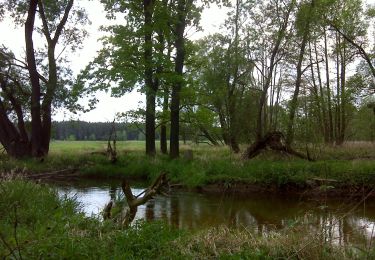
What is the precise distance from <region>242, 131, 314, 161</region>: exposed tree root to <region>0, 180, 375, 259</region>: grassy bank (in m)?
12.8

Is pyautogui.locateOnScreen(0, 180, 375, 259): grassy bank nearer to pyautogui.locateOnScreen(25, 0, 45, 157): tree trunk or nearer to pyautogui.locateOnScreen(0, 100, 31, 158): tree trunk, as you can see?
pyautogui.locateOnScreen(25, 0, 45, 157): tree trunk

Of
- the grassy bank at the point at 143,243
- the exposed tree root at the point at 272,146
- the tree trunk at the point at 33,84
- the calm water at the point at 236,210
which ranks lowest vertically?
the calm water at the point at 236,210

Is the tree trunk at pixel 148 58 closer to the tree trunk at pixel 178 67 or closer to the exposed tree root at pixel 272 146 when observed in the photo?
the tree trunk at pixel 178 67

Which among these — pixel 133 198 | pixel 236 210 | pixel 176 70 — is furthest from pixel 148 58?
pixel 133 198

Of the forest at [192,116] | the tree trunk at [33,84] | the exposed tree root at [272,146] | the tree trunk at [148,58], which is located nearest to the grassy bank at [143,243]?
the forest at [192,116]

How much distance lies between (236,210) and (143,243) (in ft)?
25.3

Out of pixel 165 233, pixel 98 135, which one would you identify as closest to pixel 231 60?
pixel 165 233

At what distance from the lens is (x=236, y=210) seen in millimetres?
13812

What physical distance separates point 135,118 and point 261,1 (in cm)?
1035

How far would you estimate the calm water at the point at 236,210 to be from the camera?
36.8ft

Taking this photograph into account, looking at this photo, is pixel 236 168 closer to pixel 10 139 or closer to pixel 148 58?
pixel 148 58

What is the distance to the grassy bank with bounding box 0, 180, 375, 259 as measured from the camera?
5.51 m

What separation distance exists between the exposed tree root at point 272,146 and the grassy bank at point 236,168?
0.41 m

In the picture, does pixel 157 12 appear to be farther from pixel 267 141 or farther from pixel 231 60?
pixel 267 141
